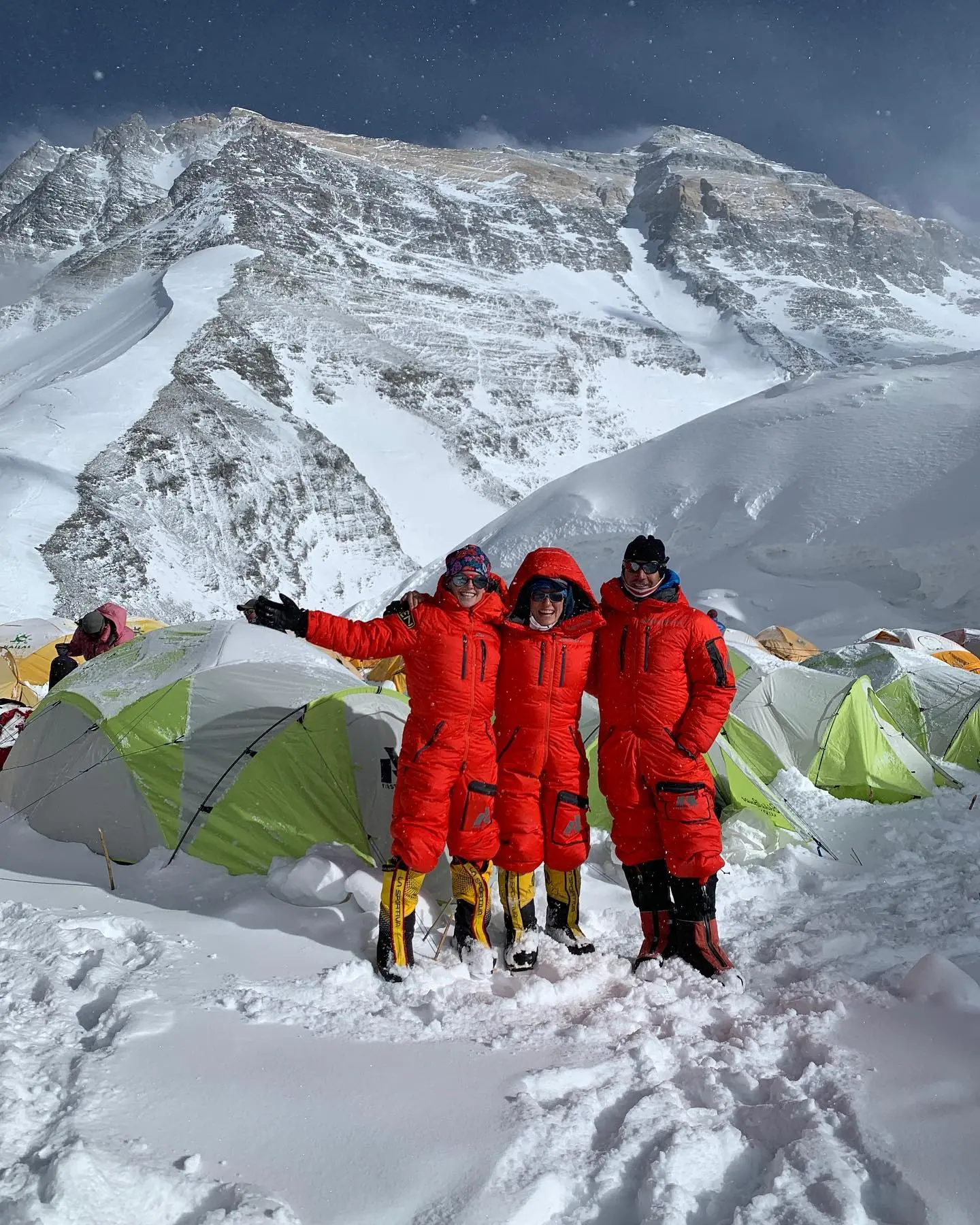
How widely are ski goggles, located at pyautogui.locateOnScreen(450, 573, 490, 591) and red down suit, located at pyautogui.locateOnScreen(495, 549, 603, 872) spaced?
0.63ft

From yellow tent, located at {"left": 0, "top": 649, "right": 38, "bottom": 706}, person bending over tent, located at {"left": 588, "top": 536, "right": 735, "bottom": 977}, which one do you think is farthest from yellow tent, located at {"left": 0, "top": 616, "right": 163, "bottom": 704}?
person bending over tent, located at {"left": 588, "top": 536, "right": 735, "bottom": 977}

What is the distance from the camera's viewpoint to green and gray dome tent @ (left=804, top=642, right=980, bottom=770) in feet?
23.4

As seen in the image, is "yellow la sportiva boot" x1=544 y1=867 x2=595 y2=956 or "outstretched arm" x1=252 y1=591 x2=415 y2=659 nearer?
"outstretched arm" x1=252 y1=591 x2=415 y2=659

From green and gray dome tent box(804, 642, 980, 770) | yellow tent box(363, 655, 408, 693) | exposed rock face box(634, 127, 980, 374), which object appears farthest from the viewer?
exposed rock face box(634, 127, 980, 374)

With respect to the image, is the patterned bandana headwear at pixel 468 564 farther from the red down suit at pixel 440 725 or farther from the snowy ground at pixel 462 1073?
the snowy ground at pixel 462 1073

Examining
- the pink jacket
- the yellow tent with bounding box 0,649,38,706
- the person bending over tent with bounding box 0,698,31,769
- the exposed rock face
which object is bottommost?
the yellow tent with bounding box 0,649,38,706

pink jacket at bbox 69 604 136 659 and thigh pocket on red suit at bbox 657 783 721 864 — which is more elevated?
pink jacket at bbox 69 604 136 659

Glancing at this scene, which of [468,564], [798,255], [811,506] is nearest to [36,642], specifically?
[468,564]

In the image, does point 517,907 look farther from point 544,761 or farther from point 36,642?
point 36,642

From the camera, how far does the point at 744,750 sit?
20.4 feet

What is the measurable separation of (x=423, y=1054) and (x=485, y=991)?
22.0 inches

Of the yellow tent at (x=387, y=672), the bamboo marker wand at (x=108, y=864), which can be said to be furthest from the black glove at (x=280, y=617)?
the yellow tent at (x=387, y=672)

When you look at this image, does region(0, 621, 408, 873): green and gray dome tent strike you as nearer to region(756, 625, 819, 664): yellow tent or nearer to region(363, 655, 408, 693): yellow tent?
region(363, 655, 408, 693): yellow tent

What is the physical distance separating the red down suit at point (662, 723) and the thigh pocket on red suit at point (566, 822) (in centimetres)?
15
